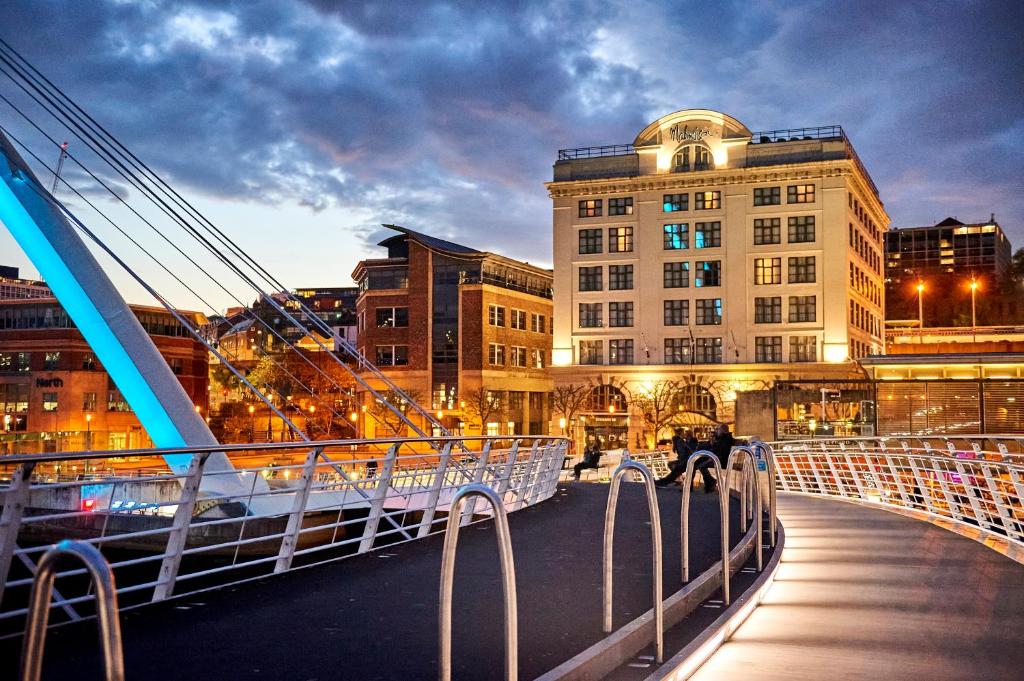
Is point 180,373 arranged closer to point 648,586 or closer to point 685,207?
point 685,207

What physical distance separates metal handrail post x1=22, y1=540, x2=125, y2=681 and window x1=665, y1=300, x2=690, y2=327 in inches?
2970

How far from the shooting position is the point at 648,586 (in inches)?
348

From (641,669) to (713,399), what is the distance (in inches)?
2754

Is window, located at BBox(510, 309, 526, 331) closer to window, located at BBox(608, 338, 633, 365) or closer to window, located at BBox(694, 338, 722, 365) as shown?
window, located at BBox(608, 338, 633, 365)

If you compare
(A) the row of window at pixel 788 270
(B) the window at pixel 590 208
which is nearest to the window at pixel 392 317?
(B) the window at pixel 590 208

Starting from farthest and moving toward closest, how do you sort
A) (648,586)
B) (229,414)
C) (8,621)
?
1. (229,414)
2. (8,621)
3. (648,586)

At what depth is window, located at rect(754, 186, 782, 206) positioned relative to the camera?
7562cm

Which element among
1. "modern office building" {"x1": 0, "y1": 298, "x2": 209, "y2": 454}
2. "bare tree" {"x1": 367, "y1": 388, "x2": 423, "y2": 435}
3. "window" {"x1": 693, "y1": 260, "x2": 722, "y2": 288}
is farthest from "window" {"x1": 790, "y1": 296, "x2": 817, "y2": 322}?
"modern office building" {"x1": 0, "y1": 298, "x2": 209, "y2": 454}

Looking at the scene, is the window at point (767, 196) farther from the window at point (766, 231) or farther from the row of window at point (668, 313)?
the row of window at point (668, 313)

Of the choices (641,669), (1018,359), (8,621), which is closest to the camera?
(641,669)

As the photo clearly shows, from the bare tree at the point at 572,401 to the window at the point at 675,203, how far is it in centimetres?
1478

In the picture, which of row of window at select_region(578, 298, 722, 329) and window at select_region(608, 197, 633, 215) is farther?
window at select_region(608, 197, 633, 215)

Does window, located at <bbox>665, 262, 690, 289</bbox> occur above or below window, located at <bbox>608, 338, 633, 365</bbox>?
above

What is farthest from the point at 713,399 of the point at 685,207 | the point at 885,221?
the point at 885,221
